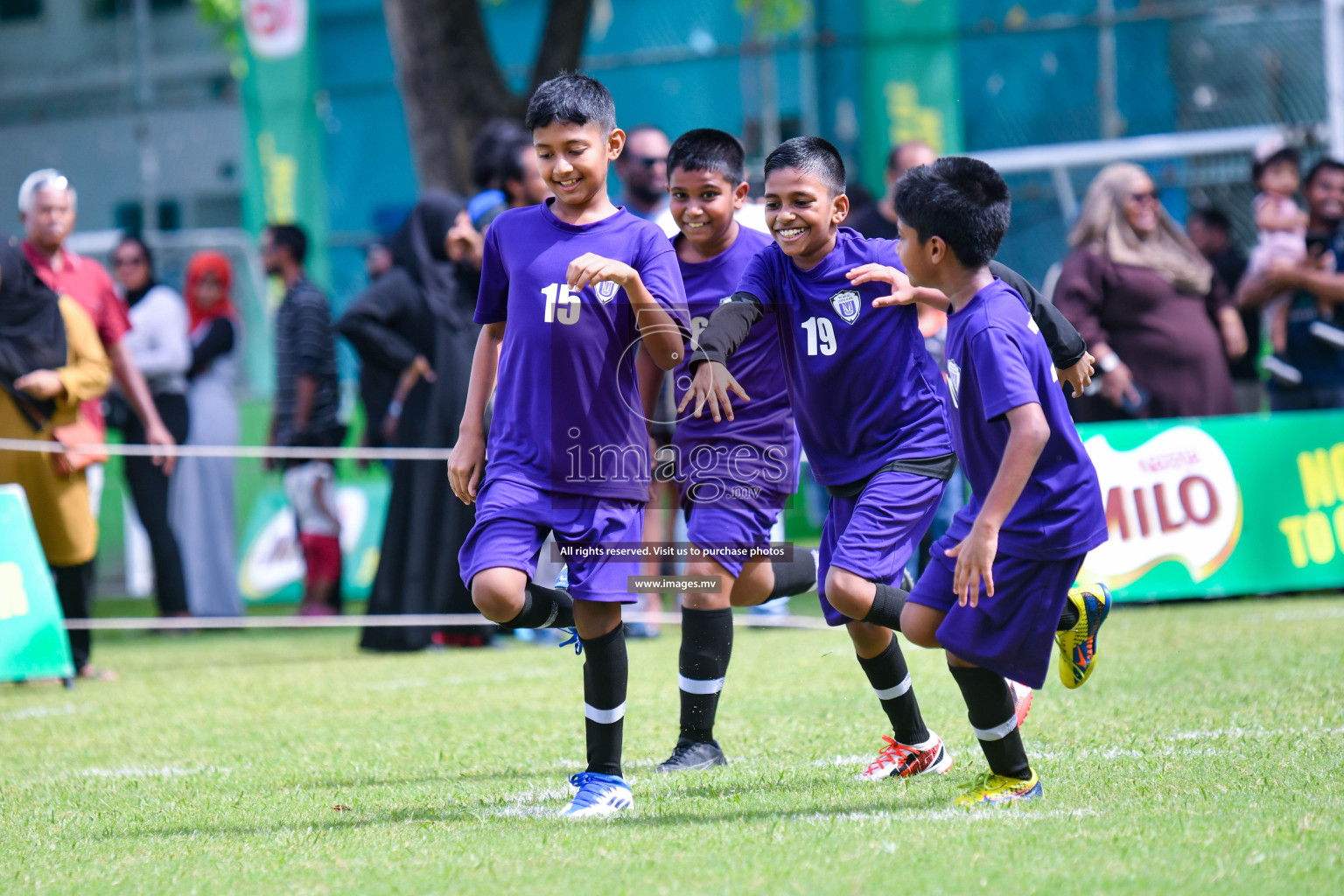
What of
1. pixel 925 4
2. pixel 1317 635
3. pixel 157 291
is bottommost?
pixel 1317 635

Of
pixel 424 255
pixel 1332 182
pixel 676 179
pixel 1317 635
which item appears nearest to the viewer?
pixel 676 179

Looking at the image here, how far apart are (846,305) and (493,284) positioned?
1.05m

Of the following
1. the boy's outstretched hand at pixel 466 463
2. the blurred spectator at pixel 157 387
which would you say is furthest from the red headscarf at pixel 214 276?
the boy's outstretched hand at pixel 466 463

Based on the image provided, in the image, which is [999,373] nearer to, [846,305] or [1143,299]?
[846,305]

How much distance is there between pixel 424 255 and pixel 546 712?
11.7ft

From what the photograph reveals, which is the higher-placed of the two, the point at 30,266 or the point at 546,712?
the point at 30,266

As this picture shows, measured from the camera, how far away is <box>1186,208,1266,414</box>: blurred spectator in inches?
430

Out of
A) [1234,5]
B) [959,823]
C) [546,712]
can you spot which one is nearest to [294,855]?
[959,823]

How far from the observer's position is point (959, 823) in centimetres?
387

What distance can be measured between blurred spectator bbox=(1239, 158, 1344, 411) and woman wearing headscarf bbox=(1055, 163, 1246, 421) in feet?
1.57

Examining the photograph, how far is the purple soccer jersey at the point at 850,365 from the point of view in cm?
473

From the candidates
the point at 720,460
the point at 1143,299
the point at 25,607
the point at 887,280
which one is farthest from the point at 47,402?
the point at 1143,299

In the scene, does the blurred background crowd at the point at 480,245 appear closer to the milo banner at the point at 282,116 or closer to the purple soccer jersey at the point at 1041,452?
the milo banner at the point at 282,116

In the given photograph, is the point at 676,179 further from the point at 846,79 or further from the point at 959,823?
the point at 846,79
